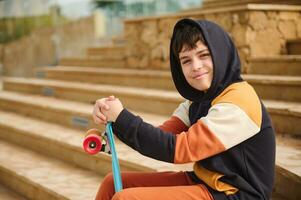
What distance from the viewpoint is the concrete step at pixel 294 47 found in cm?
398

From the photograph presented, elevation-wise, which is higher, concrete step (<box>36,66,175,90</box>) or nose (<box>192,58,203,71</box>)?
nose (<box>192,58,203,71</box>)

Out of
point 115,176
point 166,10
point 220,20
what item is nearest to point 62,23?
point 166,10

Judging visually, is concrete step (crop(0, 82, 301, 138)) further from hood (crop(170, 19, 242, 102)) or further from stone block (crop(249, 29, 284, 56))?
hood (crop(170, 19, 242, 102))

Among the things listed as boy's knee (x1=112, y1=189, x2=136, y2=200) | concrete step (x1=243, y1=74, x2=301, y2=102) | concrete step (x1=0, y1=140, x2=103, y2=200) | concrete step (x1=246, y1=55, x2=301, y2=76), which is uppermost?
concrete step (x1=246, y1=55, x2=301, y2=76)

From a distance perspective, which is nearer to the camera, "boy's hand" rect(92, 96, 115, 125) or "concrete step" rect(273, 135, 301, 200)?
"boy's hand" rect(92, 96, 115, 125)

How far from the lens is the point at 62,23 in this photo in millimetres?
9102

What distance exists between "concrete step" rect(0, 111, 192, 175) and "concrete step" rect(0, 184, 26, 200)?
17.7 inches

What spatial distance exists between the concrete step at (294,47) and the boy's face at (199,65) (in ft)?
8.66

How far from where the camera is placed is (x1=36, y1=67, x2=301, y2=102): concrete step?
3.22m

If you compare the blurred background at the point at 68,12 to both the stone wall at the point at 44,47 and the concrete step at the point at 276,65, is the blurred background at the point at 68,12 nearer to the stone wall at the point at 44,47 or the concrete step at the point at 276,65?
the stone wall at the point at 44,47

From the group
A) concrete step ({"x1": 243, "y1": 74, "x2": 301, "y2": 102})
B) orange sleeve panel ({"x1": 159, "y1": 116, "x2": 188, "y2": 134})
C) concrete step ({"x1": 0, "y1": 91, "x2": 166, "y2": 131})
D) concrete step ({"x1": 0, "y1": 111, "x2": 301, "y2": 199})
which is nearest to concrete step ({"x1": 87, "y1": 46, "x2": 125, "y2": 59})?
concrete step ({"x1": 0, "y1": 91, "x2": 166, "y2": 131})

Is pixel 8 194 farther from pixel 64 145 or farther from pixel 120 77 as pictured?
pixel 120 77

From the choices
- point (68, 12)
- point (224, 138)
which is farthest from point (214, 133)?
point (68, 12)

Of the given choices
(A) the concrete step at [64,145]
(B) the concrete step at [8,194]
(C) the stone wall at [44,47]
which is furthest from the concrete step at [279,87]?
(C) the stone wall at [44,47]
